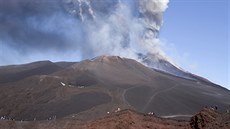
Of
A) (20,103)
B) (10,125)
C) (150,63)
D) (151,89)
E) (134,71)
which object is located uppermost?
(150,63)

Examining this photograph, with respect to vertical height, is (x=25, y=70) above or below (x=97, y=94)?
above

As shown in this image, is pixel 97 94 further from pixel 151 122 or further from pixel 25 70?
pixel 25 70

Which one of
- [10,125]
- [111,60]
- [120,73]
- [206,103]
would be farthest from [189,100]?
[10,125]

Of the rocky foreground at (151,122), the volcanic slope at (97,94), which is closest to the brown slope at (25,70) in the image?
the volcanic slope at (97,94)

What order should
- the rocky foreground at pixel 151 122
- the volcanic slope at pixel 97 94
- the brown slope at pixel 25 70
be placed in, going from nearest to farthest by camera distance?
the rocky foreground at pixel 151 122, the volcanic slope at pixel 97 94, the brown slope at pixel 25 70

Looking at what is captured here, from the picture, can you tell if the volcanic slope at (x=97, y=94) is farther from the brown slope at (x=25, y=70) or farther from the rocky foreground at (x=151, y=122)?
the rocky foreground at (x=151, y=122)

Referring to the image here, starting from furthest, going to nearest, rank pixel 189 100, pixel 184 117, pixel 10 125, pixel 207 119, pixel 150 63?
pixel 150 63
pixel 189 100
pixel 184 117
pixel 10 125
pixel 207 119

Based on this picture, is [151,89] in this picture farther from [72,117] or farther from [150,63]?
[150,63]

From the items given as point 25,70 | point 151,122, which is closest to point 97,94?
point 151,122
